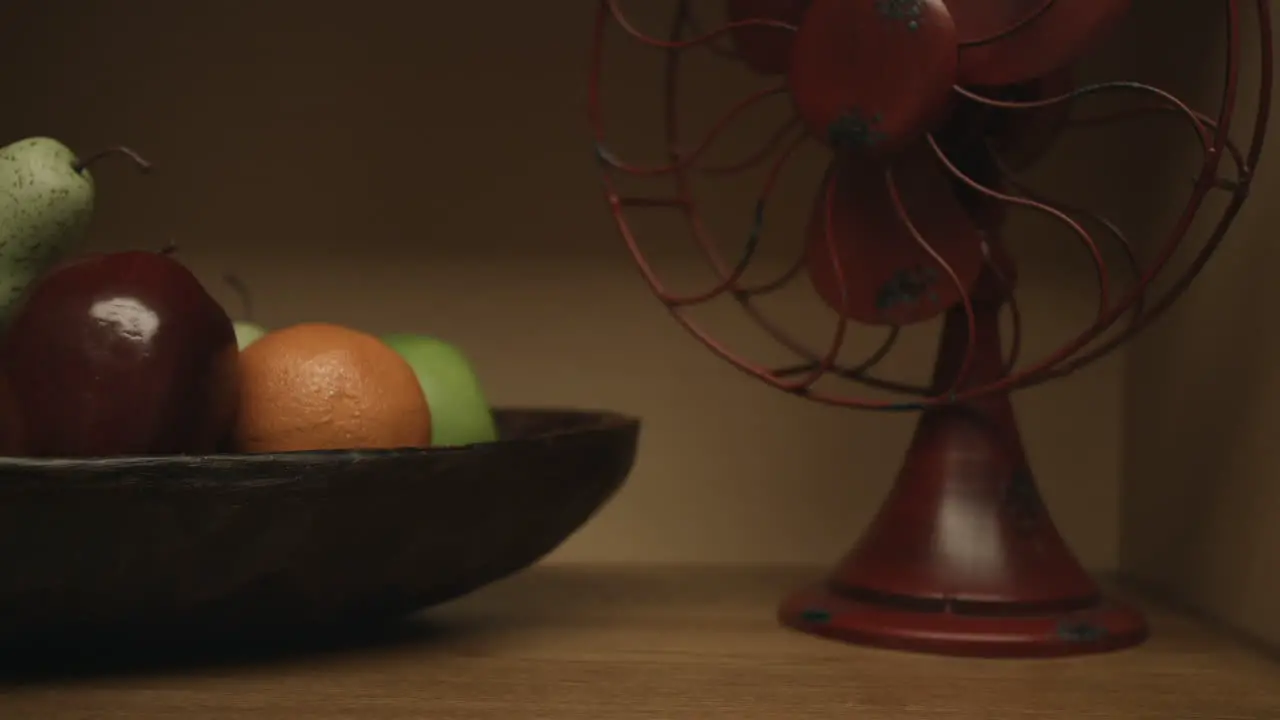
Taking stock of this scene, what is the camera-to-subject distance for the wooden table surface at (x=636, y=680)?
0.66m

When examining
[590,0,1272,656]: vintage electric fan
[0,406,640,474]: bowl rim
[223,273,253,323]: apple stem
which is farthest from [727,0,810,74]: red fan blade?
[223,273,253,323]: apple stem

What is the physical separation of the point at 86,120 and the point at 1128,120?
93 centimetres

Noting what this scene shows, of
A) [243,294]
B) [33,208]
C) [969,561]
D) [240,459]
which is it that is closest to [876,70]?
[969,561]

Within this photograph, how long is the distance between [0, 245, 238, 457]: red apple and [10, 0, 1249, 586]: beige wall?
47 centimetres

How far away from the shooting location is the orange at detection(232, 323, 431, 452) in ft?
2.57

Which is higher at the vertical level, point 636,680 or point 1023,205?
point 1023,205

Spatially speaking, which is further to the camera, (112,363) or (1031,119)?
(1031,119)

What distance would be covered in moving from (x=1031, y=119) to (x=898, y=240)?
0.37ft

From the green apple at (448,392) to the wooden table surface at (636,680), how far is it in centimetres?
13

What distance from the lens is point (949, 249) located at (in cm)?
80

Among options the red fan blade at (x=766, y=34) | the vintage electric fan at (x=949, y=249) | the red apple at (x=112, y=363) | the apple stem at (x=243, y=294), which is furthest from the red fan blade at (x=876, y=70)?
the apple stem at (x=243, y=294)

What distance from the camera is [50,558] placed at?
0.65 meters

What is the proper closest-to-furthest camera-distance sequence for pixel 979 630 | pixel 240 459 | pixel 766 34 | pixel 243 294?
pixel 240 459
pixel 979 630
pixel 766 34
pixel 243 294

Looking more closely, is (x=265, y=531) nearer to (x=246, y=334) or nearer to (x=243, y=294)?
(x=246, y=334)
